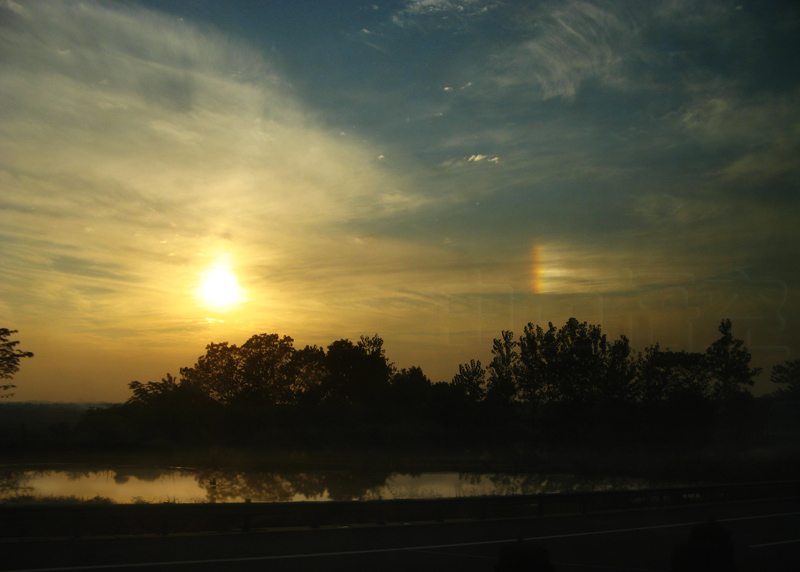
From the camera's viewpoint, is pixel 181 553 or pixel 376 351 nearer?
pixel 181 553

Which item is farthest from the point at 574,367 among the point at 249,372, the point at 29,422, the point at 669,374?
the point at 29,422

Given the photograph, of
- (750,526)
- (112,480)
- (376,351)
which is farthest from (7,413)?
(376,351)

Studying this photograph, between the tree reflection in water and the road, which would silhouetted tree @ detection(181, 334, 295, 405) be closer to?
the tree reflection in water

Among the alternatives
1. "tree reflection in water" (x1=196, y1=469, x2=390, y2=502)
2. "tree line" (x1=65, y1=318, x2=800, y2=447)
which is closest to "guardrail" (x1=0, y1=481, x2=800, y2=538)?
"tree reflection in water" (x1=196, y1=469, x2=390, y2=502)

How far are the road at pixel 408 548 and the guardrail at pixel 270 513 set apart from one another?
48 cm

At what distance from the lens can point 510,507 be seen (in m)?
20.5

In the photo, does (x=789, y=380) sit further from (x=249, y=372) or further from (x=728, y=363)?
(x=249, y=372)

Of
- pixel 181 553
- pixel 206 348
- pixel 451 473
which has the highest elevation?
pixel 206 348

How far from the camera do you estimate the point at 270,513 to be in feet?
49.2

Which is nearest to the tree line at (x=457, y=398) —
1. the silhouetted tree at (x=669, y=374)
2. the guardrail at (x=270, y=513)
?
the silhouetted tree at (x=669, y=374)

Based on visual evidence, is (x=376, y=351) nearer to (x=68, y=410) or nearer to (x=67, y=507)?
(x=68, y=410)

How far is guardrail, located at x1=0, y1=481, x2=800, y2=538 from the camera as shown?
43.7ft

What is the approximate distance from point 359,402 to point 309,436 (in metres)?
18.8

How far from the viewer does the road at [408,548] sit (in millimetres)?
10969
